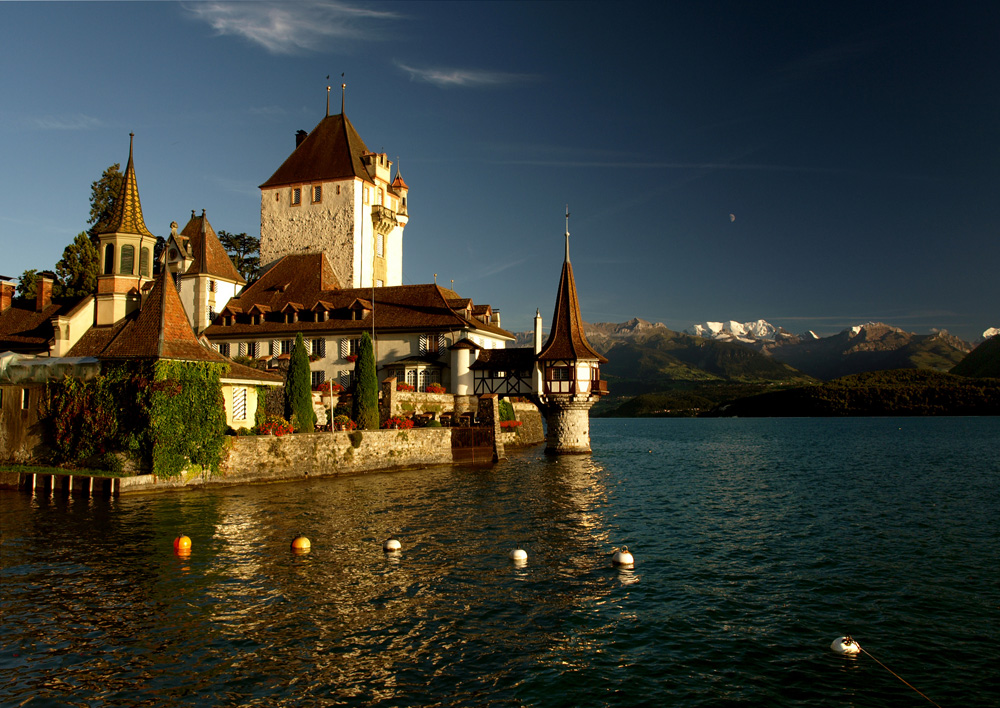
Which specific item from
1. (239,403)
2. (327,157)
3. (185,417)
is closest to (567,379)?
(239,403)

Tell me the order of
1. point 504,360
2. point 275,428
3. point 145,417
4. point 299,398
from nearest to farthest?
1. point 145,417
2. point 275,428
3. point 299,398
4. point 504,360

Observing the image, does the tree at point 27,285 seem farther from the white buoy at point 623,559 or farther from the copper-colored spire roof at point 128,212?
the white buoy at point 623,559

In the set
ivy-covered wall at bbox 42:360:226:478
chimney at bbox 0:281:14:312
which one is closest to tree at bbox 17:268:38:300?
chimney at bbox 0:281:14:312

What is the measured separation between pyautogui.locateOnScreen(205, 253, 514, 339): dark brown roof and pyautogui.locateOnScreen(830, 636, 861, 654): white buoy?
45.0 metres

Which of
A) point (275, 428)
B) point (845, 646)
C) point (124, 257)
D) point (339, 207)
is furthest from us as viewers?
point (339, 207)

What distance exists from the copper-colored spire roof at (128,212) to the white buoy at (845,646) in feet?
145

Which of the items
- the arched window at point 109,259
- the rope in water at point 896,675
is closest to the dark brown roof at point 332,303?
the arched window at point 109,259

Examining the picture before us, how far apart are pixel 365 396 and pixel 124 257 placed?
17.4 meters

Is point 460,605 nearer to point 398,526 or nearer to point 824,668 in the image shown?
point 824,668

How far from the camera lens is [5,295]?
59000 mm

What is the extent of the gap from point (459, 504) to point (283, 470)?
1228cm

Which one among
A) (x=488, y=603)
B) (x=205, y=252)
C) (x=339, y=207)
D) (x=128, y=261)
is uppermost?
(x=339, y=207)

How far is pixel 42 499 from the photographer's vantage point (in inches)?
1221

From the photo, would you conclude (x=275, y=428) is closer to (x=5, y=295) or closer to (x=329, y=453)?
(x=329, y=453)
